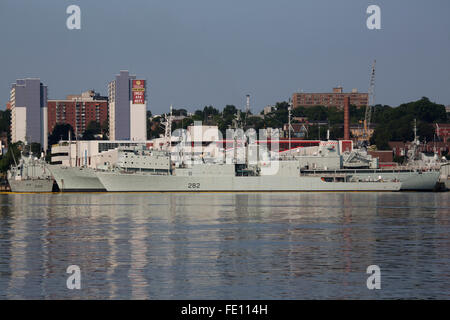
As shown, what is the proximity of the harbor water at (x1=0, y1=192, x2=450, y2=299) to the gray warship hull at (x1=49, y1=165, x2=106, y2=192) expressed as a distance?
2347 inches

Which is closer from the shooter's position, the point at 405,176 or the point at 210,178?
the point at 210,178

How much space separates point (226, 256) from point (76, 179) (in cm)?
9086

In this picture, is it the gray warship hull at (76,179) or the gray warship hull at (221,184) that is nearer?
the gray warship hull at (221,184)


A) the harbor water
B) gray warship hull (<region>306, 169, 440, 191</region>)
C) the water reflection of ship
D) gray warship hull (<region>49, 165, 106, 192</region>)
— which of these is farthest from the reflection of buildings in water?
gray warship hull (<region>306, 169, 440, 191</region>)

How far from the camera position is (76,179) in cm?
12350

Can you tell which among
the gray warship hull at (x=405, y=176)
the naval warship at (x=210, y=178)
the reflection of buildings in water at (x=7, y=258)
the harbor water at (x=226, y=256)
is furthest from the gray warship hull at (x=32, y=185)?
the reflection of buildings in water at (x=7, y=258)

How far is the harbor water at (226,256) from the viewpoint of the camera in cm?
2733

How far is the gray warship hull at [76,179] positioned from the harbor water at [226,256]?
59611 millimetres

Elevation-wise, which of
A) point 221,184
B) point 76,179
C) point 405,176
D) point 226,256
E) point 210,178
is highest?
point 405,176

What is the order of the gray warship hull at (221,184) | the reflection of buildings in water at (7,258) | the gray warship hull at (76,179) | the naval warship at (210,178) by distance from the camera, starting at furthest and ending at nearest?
the gray warship hull at (76,179), the gray warship hull at (221,184), the naval warship at (210,178), the reflection of buildings in water at (7,258)

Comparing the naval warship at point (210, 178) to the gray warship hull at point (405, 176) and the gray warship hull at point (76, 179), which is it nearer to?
the gray warship hull at point (405, 176)

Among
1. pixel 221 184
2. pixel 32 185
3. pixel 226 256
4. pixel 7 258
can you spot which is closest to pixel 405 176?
pixel 221 184

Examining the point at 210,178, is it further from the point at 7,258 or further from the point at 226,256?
the point at 7,258

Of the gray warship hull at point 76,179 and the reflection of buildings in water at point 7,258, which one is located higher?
the gray warship hull at point 76,179
